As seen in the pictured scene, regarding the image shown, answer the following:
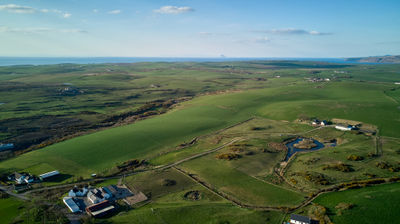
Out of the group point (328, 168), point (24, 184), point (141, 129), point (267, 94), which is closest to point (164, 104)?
point (141, 129)

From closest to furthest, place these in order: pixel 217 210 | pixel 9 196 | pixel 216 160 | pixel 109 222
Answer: pixel 109 222 < pixel 217 210 < pixel 9 196 < pixel 216 160

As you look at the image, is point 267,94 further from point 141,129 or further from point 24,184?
point 24,184

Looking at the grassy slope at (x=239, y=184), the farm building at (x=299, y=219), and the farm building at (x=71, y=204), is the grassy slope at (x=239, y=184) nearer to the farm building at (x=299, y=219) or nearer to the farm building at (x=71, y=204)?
the farm building at (x=299, y=219)

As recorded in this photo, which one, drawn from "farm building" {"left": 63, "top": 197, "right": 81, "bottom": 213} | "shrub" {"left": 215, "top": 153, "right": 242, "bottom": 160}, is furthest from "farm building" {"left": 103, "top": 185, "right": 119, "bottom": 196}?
"shrub" {"left": 215, "top": 153, "right": 242, "bottom": 160}

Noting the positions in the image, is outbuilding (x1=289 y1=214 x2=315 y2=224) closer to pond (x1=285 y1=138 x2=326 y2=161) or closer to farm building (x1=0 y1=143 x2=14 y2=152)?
pond (x1=285 y1=138 x2=326 y2=161)

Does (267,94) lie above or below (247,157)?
above

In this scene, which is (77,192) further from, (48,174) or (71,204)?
(48,174)
